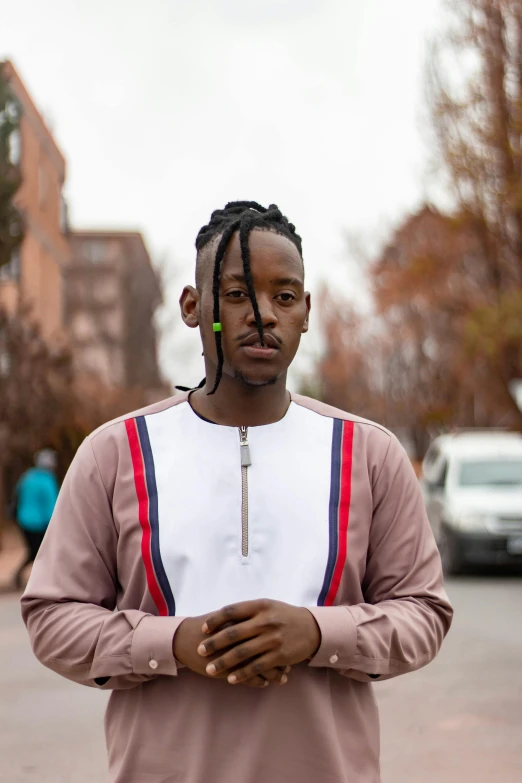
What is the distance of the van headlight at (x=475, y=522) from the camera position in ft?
46.1

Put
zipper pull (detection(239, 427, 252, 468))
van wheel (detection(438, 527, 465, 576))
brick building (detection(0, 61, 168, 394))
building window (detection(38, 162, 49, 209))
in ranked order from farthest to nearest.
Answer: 1. building window (detection(38, 162, 49, 209))
2. brick building (detection(0, 61, 168, 394))
3. van wheel (detection(438, 527, 465, 576))
4. zipper pull (detection(239, 427, 252, 468))

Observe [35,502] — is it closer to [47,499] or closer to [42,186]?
[47,499]

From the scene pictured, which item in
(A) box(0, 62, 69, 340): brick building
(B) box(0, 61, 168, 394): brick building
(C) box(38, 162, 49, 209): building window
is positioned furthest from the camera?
(C) box(38, 162, 49, 209): building window

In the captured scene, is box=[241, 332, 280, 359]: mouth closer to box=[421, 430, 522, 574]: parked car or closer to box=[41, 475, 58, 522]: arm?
box=[41, 475, 58, 522]: arm

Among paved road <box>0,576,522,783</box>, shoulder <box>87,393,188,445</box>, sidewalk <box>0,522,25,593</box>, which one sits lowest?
sidewalk <box>0,522,25,593</box>

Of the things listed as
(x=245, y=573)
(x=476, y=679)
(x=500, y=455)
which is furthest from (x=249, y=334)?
(x=500, y=455)

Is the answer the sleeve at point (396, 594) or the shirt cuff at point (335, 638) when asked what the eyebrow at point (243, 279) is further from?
the shirt cuff at point (335, 638)

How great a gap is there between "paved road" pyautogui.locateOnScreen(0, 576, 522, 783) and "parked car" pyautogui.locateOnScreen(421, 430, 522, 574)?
12.2 ft

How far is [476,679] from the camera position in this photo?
26.9ft

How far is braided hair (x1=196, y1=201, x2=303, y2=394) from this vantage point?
2172mm

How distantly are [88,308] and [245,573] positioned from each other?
2389 inches

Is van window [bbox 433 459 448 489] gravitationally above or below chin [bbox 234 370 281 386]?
below

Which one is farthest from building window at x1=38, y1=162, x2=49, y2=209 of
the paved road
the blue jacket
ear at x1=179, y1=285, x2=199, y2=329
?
ear at x1=179, y1=285, x2=199, y2=329

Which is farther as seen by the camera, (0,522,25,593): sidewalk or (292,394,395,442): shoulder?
(0,522,25,593): sidewalk
